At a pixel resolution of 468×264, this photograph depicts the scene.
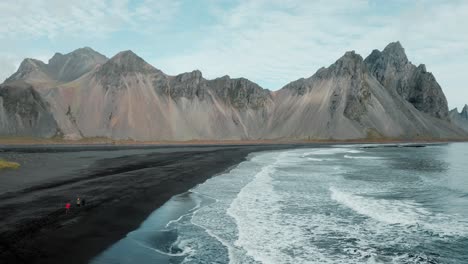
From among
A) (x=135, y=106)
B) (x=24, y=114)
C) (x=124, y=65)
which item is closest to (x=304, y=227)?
(x=24, y=114)

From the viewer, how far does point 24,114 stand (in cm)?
14000

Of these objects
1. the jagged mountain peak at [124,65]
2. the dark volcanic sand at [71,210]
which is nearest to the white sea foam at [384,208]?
the dark volcanic sand at [71,210]

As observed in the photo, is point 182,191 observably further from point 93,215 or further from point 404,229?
point 404,229

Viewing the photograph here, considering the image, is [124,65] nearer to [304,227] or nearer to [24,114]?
[24,114]

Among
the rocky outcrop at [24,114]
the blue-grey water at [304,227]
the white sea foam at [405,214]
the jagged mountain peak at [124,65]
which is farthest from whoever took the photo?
the jagged mountain peak at [124,65]

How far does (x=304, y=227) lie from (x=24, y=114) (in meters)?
143

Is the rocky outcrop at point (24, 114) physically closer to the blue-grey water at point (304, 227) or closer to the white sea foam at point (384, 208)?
the blue-grey water at point (304, 227)

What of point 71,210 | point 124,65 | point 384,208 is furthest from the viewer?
point 124,65

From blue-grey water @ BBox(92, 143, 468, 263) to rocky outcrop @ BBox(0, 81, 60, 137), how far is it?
12320 cm

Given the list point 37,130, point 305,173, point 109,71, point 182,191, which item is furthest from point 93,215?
point 109,71

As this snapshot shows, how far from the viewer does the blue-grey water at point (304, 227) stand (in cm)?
1455

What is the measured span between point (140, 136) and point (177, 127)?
1924 centimetres

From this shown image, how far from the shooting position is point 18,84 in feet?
503

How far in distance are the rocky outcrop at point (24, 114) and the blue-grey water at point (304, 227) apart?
123m
